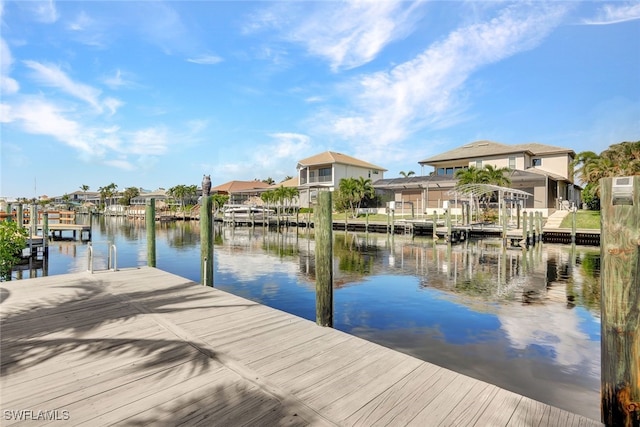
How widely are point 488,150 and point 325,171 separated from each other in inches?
941

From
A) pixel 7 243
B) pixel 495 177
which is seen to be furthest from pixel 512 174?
pixel 7 243

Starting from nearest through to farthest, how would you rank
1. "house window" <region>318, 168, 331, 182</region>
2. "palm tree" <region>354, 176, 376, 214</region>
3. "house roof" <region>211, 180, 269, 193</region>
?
"palm tree" <region>354, 176, 376, 214</region> → "house window" <region>318, 168, 331, 182</region> → "house roof" <region>211, 180, 269, 193</region>

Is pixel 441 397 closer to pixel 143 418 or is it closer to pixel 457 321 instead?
pixel 143 418

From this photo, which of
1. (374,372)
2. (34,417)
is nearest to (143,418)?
(34,417)

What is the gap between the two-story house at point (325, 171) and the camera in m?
56.9

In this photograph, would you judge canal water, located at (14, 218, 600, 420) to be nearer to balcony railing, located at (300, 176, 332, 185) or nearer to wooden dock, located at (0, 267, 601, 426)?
wooden dock, located at (0, 267, 601, 426)

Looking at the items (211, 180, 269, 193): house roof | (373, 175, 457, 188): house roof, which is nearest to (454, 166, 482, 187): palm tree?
(373, 175, 457, 188): house roof

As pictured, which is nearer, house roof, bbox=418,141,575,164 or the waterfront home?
house roof, bbox=418,141,575,164

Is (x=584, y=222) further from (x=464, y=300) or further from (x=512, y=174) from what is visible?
(x=464, y=300)

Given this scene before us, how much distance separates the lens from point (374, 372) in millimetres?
4070

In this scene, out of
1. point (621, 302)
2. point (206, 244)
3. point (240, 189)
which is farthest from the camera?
point (240, 189)

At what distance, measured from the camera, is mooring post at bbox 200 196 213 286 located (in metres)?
9.28

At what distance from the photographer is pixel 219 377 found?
12.6 ft

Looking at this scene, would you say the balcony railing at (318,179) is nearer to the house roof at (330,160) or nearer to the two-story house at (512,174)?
the house roof at (330,160)
